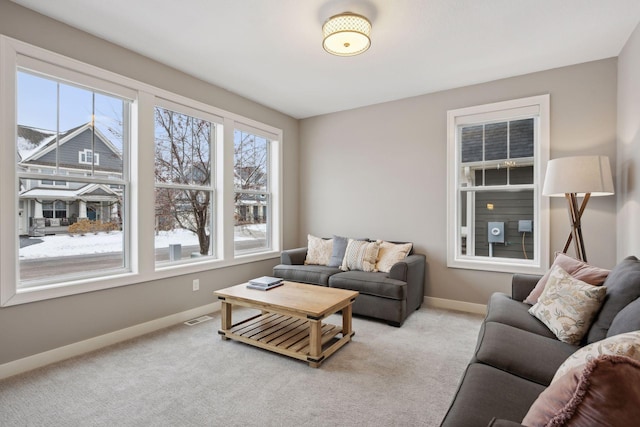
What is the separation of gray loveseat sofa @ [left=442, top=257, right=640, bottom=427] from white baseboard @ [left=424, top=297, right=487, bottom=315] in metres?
1.73

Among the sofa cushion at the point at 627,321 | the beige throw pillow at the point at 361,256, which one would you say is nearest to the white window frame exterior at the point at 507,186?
the beige throw pillow at the point at 361,256

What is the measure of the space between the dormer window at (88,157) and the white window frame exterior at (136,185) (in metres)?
0.18

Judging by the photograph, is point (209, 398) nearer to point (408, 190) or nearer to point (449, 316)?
point (449, 316)

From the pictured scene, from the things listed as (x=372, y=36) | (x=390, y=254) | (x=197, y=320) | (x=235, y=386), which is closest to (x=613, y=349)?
(x=235, y=386)

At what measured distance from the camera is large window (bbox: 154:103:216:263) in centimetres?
341

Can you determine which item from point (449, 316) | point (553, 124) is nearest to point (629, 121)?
point (553, 124)

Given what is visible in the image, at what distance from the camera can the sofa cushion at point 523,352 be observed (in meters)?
1.44

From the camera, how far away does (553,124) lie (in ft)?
11.0

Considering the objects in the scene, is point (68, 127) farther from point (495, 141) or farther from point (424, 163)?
point (495, 141)

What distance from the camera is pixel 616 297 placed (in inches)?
66.5

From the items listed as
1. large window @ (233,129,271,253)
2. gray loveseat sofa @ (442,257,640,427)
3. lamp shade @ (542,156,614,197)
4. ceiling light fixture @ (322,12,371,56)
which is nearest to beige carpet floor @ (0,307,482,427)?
gray loveseat sofa @ (442,257,640,427)

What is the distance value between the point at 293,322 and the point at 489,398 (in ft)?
7.15

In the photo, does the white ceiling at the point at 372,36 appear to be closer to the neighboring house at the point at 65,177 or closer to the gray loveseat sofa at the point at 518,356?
the neighboring house at the point at 65,177

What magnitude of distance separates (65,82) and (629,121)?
485cm
